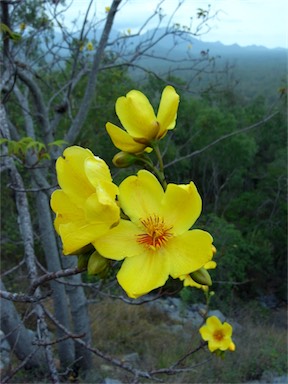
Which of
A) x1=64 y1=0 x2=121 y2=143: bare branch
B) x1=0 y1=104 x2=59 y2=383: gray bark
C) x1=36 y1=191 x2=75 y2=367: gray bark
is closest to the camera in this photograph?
x1=0 y1=104 x2=59 y2=383: gray bark

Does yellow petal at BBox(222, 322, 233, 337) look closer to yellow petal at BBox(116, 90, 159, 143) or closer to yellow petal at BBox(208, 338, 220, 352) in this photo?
yellow petal at BBox(208, 338, 220, 352)

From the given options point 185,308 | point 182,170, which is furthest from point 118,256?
point 182,170

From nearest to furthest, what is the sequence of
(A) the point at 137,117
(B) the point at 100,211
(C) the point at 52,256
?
(B) the point at 100,211 < (A) the point at 137,117 < (C) the point at 52,256

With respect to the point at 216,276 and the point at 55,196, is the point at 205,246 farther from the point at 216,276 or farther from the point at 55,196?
the point at 216,276

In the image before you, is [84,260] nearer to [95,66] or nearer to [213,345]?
[213,345]

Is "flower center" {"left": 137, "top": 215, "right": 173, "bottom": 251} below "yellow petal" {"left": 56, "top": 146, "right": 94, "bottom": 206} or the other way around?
below

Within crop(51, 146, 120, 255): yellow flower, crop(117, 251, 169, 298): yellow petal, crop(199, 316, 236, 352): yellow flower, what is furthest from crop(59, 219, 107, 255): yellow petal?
crop(199, 316, 236, 352): yellow flower

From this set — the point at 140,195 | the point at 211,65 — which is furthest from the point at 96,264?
the point at 211,65

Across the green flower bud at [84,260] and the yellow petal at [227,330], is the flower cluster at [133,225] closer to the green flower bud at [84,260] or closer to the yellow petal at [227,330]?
the green flower bud at [84,260]
